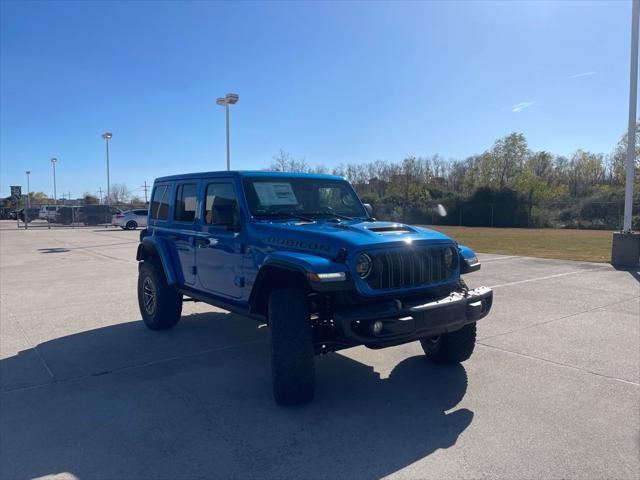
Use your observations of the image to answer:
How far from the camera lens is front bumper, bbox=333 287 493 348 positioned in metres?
3.74

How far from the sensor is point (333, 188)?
5.77m

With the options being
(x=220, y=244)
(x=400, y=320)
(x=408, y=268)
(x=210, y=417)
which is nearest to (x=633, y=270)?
(x=408, y=268)

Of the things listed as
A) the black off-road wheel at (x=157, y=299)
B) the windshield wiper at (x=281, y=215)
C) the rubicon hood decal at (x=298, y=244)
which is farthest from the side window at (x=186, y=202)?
the rubicon hood decal at (x=298, y=244)

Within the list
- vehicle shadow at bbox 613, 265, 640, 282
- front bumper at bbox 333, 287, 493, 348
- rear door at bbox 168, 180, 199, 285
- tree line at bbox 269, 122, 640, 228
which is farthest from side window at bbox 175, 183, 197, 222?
tree line at bbox 269, 122, 640, 228

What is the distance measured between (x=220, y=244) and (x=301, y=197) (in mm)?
998

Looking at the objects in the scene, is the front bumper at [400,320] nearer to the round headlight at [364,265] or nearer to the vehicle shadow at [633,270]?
the round headlight at [364,265]

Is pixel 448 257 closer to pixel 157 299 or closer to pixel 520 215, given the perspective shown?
pixel 157 299

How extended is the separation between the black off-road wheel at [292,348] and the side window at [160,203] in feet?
10.2

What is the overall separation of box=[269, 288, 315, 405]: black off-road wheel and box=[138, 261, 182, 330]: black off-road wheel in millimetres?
2761

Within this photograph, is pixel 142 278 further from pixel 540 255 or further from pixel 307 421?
pixel 540 255

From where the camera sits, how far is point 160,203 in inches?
266

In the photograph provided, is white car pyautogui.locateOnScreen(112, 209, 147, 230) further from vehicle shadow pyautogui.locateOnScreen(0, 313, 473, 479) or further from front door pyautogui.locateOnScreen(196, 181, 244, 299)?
front door pyautogui.locateOnScreen(196, 181, 244, 299)

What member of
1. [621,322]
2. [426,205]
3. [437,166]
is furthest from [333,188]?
[437,166]

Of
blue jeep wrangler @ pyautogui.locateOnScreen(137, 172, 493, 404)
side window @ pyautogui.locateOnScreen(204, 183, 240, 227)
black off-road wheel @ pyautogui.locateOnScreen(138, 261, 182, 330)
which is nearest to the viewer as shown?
blue jeep wrangler @ pyautogui.locateOnScreen(137, 172, 493, 404)
